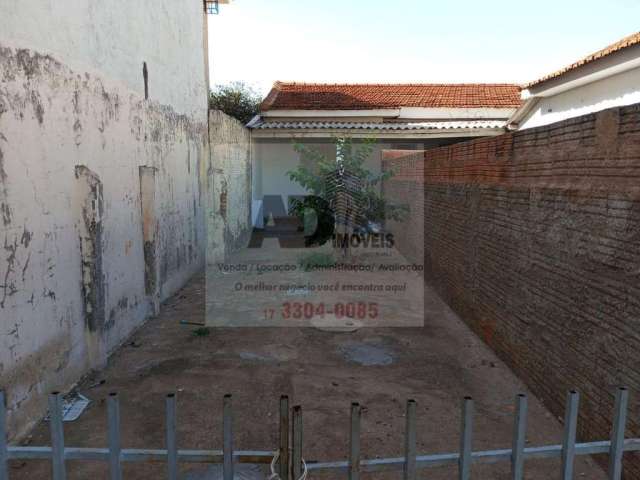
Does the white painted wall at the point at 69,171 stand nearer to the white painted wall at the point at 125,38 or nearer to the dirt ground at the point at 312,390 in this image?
the white painted wall at the point at 125,38

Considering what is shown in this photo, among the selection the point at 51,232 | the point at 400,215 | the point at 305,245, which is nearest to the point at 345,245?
the point at 400,215

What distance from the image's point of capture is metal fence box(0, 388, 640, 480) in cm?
152

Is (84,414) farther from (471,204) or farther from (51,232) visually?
(471,204)

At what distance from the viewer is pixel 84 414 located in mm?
3686

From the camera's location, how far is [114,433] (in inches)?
60.8

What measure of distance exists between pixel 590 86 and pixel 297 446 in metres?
10.7

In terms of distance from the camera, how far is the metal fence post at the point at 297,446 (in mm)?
1500

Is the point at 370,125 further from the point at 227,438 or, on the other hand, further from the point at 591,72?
the point at 227,438

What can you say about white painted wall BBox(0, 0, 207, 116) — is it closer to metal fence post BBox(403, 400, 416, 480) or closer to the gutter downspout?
metal fence post BBox(403, 400, 416, 480)

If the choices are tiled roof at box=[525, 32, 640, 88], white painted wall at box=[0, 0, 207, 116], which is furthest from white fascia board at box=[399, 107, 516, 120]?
white painted wall at box=[0, 0, 207, 116]

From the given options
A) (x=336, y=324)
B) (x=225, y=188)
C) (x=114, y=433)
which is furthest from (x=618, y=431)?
(x=225, y=188)

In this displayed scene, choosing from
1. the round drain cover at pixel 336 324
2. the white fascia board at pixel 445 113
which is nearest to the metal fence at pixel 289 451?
the round drain cover at pixel 336 324

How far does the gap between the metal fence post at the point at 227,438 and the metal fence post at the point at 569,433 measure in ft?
3.46

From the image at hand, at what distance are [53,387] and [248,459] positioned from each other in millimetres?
2797
